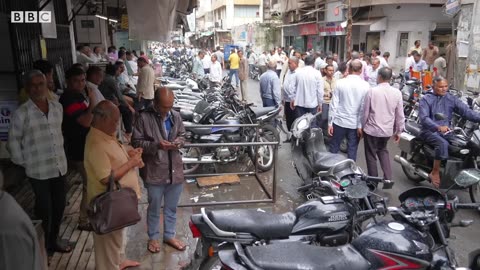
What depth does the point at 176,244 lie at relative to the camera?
4.07 meters

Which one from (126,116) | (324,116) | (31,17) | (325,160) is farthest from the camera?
(324,116)

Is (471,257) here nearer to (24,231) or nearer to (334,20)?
(24,231)

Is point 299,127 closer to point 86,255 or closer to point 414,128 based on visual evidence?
point 414,128

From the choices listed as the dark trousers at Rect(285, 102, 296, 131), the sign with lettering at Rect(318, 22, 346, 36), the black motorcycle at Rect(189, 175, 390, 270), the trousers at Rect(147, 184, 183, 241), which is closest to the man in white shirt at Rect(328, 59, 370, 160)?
the black motorcycle at Rect(189, 175, 390, 270)

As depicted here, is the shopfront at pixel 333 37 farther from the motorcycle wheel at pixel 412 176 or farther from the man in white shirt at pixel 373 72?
the motorcycle wheel at pixel 412 176

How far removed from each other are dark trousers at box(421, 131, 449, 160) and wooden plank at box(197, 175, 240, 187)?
9.29 ft

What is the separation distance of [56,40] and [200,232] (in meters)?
6.02

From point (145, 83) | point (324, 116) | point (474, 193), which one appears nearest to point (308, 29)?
point (145, 83)

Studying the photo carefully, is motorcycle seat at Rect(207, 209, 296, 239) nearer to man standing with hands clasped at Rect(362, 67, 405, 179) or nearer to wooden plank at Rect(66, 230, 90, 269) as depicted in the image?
wooden plank at Rect(66, 230, 90, 269)

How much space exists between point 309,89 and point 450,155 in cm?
281

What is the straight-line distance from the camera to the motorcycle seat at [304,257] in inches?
93.4

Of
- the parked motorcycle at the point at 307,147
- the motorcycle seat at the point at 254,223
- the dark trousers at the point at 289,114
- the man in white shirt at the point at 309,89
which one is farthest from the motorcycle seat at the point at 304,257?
the dark trousers at the point at 289,114

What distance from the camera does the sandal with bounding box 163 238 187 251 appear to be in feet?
13.3

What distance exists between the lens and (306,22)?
25.8m
